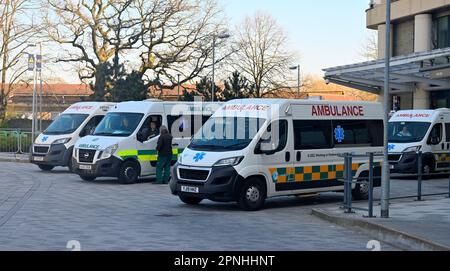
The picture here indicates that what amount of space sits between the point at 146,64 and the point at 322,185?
31060mm

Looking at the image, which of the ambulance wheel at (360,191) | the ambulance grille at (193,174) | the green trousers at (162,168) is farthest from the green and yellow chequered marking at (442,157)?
the ambulance grille at (193,174)

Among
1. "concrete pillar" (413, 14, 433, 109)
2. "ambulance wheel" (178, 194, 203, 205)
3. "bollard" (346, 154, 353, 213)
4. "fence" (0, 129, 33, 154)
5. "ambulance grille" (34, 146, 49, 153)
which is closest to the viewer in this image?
"bollard" (346, 154, 353, 213)

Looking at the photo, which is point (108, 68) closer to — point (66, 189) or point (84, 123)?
point (84, 123)

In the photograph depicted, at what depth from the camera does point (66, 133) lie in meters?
25.4

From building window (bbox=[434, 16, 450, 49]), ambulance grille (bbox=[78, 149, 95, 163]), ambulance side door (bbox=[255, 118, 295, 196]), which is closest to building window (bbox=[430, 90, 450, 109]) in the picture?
building window (bbox=[434, 16, 450, 49])

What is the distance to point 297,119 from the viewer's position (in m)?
16.3

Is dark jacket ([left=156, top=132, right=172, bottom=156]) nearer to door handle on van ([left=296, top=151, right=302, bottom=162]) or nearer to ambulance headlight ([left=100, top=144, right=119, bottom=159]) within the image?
ambulance headlight ([left=100, top=144, right=119, bottom=159])

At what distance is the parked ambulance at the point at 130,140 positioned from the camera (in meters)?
21.4

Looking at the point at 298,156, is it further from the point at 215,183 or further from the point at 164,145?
the point at 164,145

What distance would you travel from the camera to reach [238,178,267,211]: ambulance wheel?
15.3m

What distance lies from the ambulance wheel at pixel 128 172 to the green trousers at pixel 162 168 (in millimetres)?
731

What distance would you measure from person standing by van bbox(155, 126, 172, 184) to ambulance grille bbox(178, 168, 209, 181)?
4.95 metres
